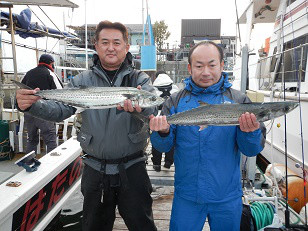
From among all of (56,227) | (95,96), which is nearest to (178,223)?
(95,96)

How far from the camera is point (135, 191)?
270 cm

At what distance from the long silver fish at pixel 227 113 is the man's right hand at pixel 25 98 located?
1323 mm

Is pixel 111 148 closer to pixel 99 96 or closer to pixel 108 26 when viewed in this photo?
pixel 99 96

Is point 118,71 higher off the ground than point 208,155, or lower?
higher

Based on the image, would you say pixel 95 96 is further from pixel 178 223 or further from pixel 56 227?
pixel 56 227

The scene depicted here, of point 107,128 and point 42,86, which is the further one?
point 42,86

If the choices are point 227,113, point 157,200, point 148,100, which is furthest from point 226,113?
point 157,200

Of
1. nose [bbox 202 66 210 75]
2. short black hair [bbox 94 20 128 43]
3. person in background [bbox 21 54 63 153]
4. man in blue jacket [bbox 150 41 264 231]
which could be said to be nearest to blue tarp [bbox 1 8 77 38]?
person in background [bbox 21 54 63 153]

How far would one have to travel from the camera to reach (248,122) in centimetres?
216

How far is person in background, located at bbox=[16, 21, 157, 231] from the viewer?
104 inches

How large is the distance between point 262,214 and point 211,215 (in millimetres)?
1338

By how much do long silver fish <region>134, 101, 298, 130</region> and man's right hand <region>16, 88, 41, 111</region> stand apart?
1.31 meters

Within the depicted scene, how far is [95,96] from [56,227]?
316 centimetres

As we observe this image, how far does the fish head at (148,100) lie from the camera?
99.7 inches
